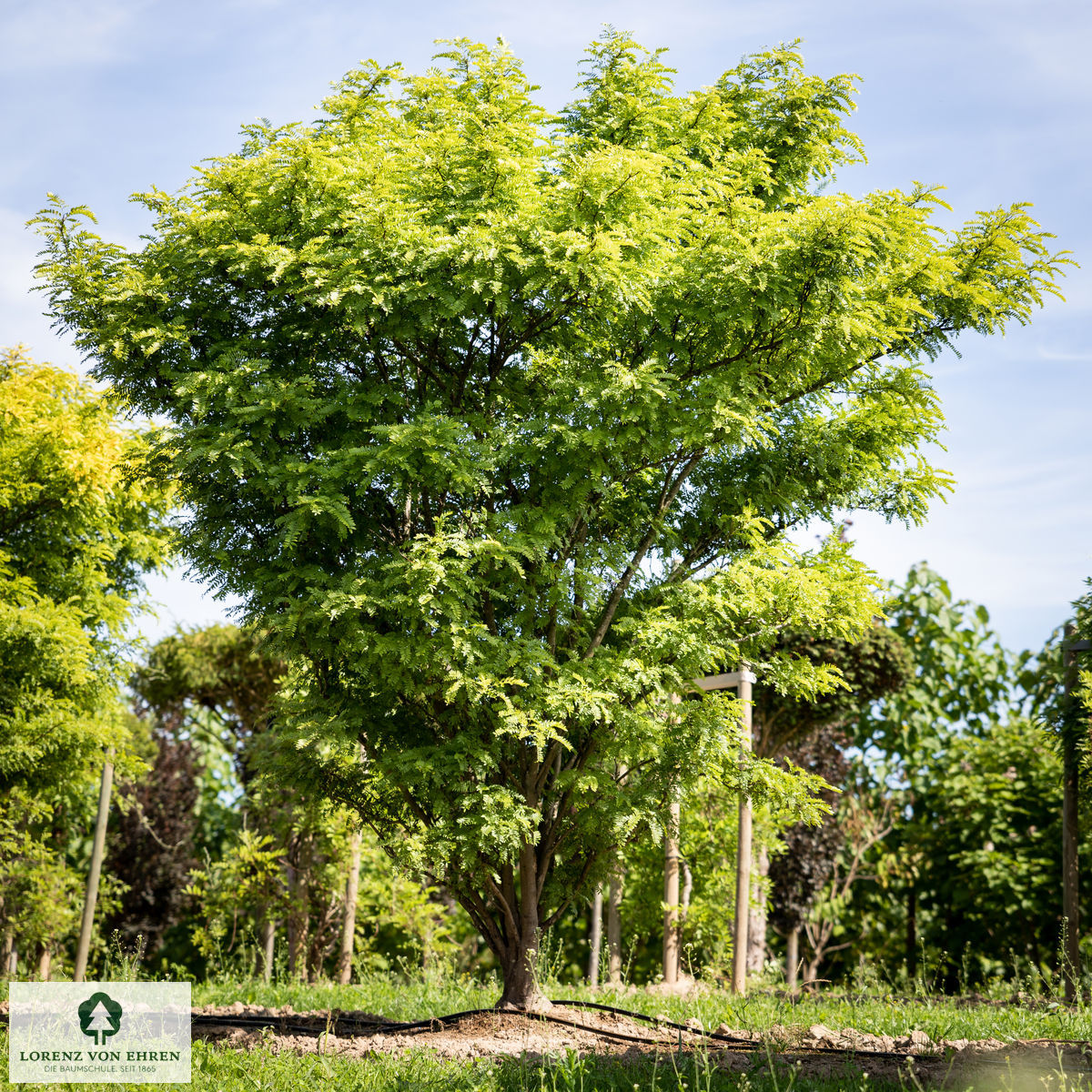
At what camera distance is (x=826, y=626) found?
22.2 feet

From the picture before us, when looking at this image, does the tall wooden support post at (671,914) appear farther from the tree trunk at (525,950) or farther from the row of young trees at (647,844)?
the tree trunk at (525,950)

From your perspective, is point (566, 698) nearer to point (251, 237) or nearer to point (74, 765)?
point (251, 237)

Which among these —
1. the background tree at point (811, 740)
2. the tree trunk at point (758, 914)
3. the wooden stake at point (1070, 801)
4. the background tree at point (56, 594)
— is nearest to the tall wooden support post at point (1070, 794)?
the wooden stake at point (1070, 801)

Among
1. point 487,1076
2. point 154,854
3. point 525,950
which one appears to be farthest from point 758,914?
point 154,854

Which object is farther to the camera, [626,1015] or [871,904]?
[871,904]

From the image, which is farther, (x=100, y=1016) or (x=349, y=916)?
(x=349, y=916)

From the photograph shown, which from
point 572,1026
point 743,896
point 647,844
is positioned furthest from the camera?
point 647,844

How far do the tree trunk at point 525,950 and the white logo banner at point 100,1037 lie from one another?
1.94m

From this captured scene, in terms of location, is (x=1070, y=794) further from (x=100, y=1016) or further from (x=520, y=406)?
(x=100, y=1016)

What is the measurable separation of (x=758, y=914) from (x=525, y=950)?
5.25m

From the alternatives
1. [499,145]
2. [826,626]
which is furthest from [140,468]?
[826,626]

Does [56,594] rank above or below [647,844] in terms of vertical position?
above

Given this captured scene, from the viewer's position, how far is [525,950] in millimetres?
6652

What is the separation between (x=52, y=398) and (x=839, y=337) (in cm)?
836
